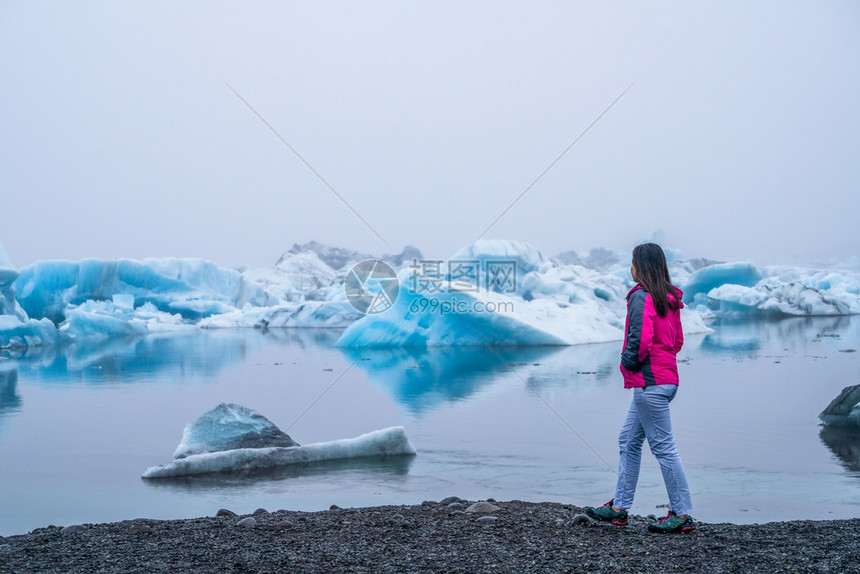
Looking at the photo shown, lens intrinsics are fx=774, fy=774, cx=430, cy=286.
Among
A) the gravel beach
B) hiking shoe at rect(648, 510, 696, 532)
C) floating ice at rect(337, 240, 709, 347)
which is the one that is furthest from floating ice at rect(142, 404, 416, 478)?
floating ice at rect(337, 240, 709, 347)

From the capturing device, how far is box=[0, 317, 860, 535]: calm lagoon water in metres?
4.35

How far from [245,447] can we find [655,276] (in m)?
3.17

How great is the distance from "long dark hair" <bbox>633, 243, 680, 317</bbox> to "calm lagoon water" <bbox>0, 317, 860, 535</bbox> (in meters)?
1.39

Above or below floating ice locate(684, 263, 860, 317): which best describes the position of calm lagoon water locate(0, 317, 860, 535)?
below

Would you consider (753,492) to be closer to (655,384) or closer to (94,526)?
(655,384)

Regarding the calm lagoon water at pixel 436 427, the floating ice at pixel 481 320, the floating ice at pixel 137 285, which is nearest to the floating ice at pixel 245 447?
the calm lagoon water at pixel 436 427

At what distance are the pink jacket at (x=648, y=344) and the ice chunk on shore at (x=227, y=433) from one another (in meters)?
2.98

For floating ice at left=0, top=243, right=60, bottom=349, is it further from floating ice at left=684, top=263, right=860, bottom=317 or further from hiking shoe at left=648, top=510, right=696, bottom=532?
floating ice at left=684, top=263, right=860, bottom=317

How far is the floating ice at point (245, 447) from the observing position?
4926 mm

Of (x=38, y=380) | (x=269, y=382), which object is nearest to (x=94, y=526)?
(x=269, y=382)

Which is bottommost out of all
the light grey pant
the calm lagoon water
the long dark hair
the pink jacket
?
the calm lagoon water

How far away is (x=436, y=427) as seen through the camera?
7078 millimetres

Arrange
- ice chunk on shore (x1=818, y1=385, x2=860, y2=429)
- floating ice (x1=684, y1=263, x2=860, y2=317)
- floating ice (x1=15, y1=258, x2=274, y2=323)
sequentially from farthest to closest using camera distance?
floating ice (x1=684, y1=263, x2=860, y2=317)
floating ice (x1=15, y1=258, x2=274, y2=323)
ice chunk on shore (x1=818, y1=385, x2=860, y2=429)

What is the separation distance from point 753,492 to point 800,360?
31.9 ft
